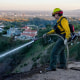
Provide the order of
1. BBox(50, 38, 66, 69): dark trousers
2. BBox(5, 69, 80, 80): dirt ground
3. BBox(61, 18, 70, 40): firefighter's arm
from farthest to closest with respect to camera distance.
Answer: BBox(50, 38, 66, 69): dark trousers
BBox(5, 69, 80, 80): dirt ground
BBox(61, 18, 70, 40): firefighter's arm

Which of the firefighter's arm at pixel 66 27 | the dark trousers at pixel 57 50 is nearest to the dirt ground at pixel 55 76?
the dark trousers at pixel 57 50

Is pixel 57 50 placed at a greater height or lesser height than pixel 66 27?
lesser

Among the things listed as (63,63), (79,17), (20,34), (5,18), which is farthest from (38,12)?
(63,63)

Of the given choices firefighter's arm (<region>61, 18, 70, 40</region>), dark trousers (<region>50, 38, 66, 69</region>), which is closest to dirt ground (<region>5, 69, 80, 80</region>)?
dark trousers (<region>50, 38, 66, 69</region>)

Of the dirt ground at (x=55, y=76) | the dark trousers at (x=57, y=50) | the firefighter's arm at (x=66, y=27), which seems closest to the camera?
the firefighter's arm at (x=66, y=27)

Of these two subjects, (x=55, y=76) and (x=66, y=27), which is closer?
(x=66, y=27)

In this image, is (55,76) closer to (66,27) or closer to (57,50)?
(57,50)

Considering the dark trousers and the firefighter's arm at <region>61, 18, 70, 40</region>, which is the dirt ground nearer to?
the dark trousers

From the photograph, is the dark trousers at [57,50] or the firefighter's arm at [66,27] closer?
the firefighter's arm at [66,27]

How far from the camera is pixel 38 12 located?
11383 mm

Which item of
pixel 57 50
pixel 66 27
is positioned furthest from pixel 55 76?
pixel 66 27

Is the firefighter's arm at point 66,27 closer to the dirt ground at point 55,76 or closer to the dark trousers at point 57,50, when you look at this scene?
the dark trousers at point 57,50

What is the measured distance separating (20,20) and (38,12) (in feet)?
8.86

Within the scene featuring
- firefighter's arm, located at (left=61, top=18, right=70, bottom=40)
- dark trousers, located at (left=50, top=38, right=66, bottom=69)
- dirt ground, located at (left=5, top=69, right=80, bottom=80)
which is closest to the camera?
firefighter's arm, located at (left=61, top=18, right=70, bottom=40)
